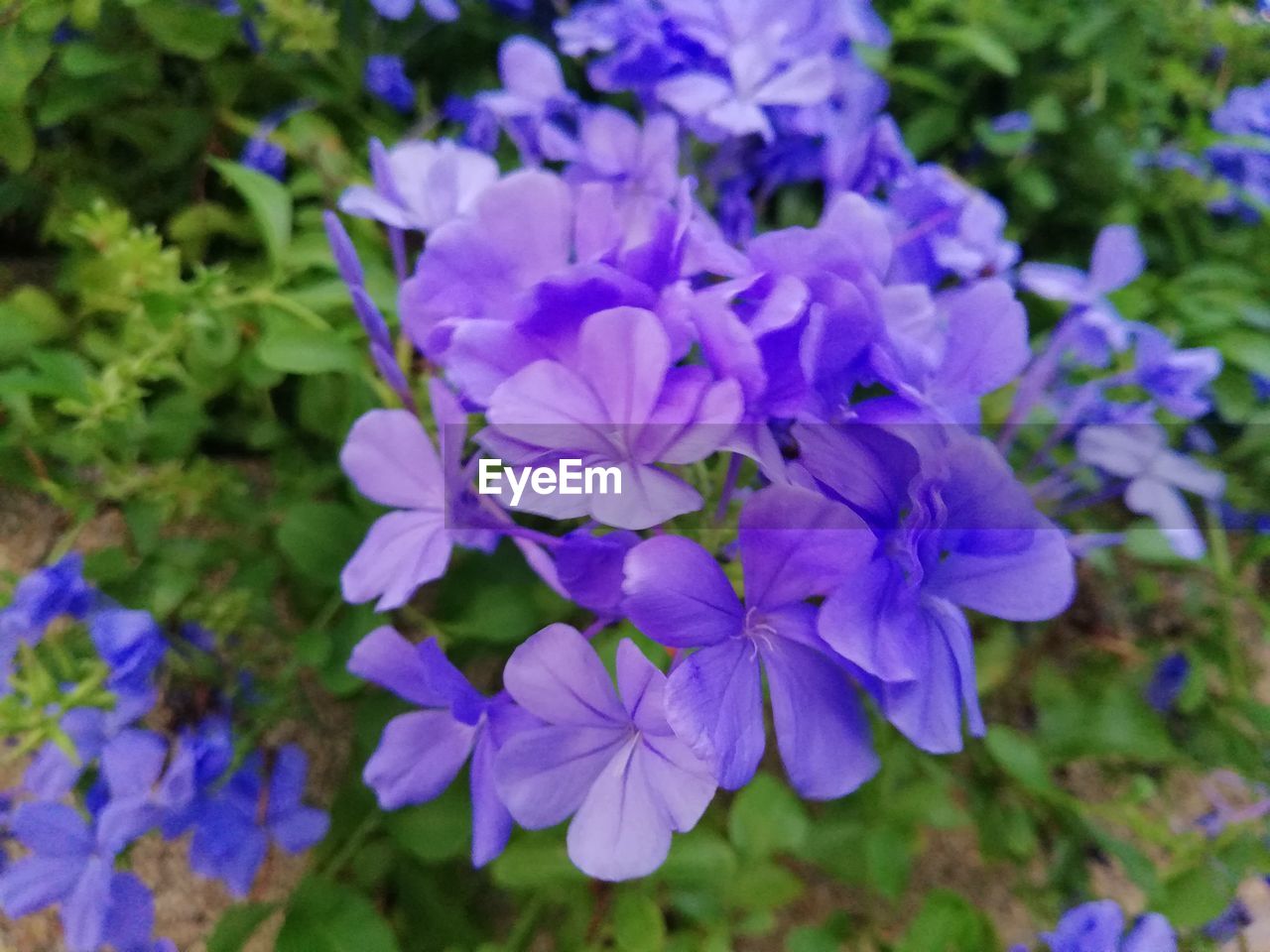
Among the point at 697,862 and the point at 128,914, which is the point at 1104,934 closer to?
the point at 697,862

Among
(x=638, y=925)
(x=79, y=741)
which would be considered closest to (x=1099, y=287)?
(x=638, y=925)

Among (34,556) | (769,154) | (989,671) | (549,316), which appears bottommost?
(989,671)

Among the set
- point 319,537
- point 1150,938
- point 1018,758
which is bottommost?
point 1018,758

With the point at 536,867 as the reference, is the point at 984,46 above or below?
above

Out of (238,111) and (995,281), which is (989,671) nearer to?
(995,281)

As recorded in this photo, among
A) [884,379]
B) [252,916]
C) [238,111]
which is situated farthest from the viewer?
[238,111]

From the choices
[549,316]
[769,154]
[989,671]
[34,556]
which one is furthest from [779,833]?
[34,556]

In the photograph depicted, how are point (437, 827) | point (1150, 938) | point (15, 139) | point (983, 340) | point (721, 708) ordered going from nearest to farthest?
point (721, 708) < point (983, 340) < point (1150, 938) < point (437, 827) < point (15, 139)
